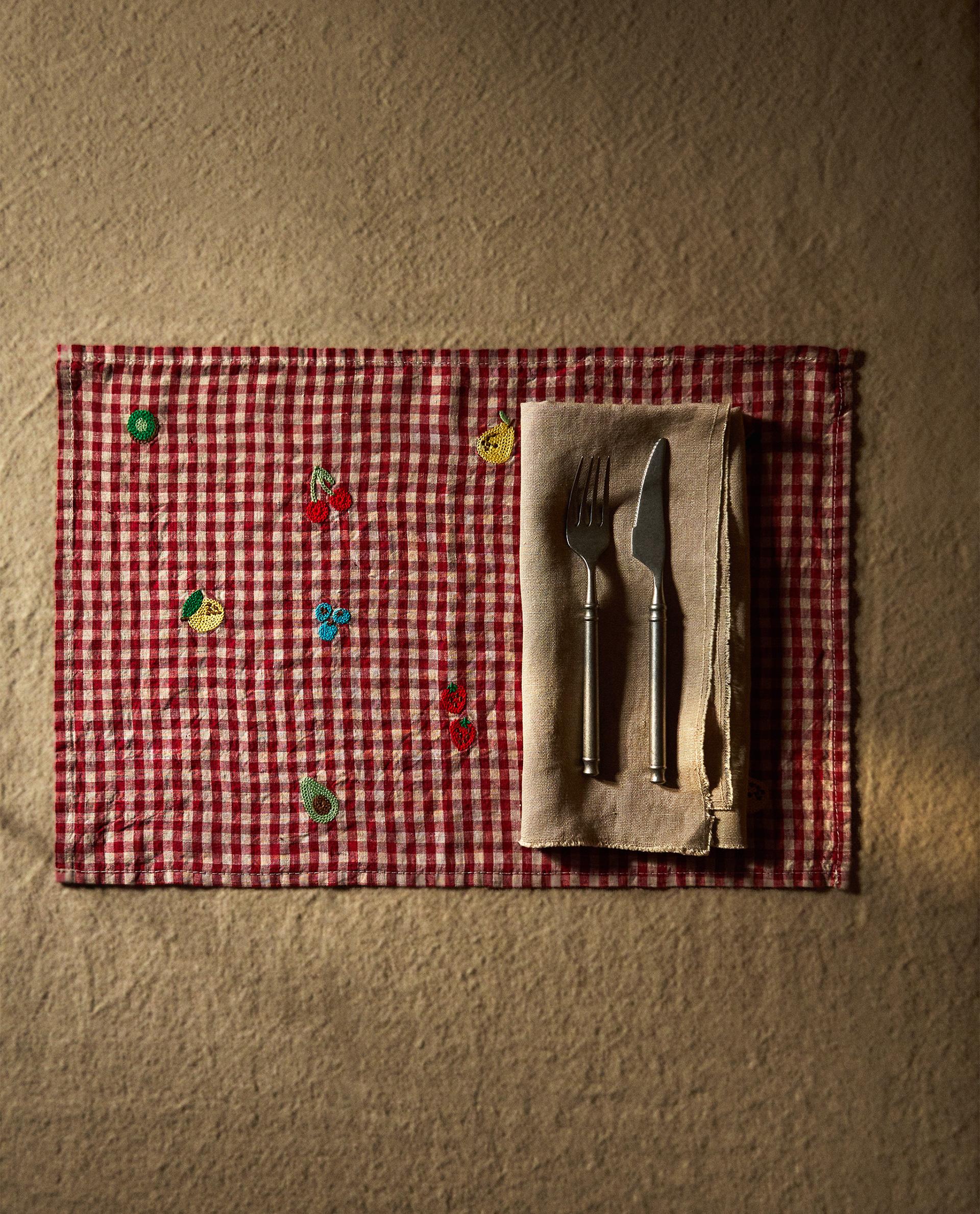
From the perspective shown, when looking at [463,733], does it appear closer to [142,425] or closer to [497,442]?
[497,442]

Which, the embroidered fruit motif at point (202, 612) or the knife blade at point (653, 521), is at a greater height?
the knife blade at point (653, 521)

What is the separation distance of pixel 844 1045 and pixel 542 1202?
1.21 ft

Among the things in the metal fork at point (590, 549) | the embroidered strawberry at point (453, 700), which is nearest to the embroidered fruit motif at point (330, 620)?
the embroidered strawberry at point (453, 700)

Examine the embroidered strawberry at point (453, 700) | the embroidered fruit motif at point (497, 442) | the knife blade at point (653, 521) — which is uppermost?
the embroidered fruit motif at point (497, 442)

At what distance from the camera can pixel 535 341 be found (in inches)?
37.2

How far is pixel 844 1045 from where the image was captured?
3.08ft

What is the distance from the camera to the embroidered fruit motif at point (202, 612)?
94 centimetres

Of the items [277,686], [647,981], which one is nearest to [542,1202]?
[647,981]

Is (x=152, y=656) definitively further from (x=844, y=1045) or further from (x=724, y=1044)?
(x=844, y=1045)

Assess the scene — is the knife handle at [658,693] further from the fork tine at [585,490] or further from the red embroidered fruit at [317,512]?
the red embroidered fruit at [317,512]

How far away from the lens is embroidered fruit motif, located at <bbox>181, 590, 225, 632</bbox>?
0.94m

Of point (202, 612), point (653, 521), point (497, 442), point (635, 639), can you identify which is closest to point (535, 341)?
point (497, 442)

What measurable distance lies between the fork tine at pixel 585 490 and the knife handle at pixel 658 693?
11cm

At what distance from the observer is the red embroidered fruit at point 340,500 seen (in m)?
0.94
